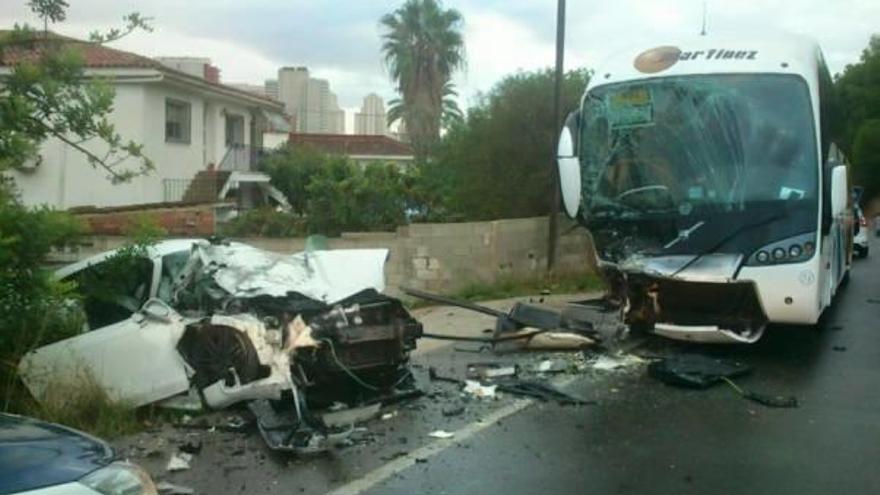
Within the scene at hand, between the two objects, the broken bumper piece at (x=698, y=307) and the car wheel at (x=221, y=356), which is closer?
the car wheel at (x=221, y=356)

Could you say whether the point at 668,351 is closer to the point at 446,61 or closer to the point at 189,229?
the point at 189,229

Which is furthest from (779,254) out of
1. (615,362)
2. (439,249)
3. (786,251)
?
(439,249)

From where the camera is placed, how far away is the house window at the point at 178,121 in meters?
28.5

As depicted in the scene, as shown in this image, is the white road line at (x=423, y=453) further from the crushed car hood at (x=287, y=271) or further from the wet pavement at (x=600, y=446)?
the crushed car hood at (x=287, y=271)

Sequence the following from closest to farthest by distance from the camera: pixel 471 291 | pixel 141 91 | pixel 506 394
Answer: pixel 506 394 → pixel 471 291 → pixel 141 91

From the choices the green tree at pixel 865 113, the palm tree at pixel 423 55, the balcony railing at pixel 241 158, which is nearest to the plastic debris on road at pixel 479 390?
the balcony railing at pixel 241 158

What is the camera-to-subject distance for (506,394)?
842 cm

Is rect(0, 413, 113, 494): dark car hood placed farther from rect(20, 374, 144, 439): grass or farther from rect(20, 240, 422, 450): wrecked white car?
rect(20, 374, 144, 439): grass

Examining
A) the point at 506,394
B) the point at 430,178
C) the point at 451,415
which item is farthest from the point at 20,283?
the point at 430,178

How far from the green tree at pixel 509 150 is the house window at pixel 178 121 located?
13.0 m

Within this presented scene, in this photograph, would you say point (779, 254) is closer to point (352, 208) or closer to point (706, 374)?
point (706, 374)

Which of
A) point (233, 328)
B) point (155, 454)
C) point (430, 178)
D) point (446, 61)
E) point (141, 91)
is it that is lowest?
point (155, 454)

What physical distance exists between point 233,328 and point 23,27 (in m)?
2.92

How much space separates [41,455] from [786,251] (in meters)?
7.71
